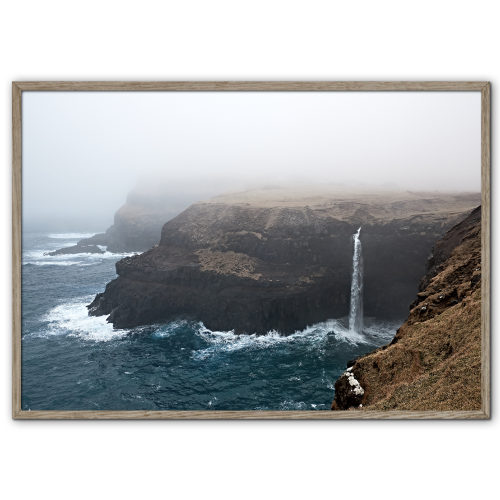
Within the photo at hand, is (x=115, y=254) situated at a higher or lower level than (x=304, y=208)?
lower

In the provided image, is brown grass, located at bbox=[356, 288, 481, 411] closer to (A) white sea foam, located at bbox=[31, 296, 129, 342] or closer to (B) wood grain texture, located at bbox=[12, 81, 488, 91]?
(B) wood grain texture, located at bbox=[12, 81, 488, 91]

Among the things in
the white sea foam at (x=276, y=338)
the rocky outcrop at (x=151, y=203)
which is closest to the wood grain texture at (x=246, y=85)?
the rocky outcrop at (x=151, y=203)

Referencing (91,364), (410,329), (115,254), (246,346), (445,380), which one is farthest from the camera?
(246,346)

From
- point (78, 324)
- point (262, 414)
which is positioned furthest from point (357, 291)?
point (262, 414)

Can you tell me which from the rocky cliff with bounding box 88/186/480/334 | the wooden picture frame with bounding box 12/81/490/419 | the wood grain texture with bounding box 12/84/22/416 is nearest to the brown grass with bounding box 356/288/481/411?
the wooden picture frame with bounding box 12/81/490/419

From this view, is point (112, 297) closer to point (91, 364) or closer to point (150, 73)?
point (91, 364)

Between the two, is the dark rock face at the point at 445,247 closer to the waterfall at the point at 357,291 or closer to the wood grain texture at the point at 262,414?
the wood grain texture at the point at 262,414

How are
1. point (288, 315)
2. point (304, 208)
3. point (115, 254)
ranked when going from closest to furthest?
point (115, 254) < point (304, 208) < point (288, 315)

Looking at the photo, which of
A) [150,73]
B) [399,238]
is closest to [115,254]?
[150,73]
